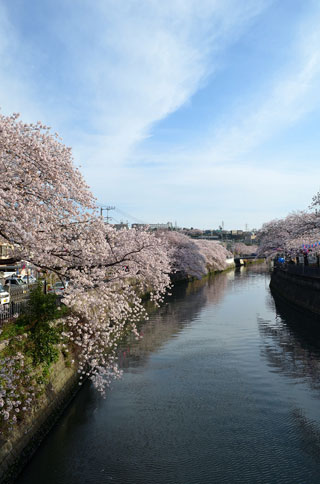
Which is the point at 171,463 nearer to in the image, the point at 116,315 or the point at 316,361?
the point at 116,315

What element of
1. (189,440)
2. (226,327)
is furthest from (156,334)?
(189,440)

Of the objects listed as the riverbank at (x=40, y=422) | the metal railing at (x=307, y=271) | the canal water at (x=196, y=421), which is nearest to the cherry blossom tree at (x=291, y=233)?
the metal railing at (x=307, y=271)

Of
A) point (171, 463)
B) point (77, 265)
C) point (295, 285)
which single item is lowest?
point (171, 463)

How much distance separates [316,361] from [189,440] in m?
12.5

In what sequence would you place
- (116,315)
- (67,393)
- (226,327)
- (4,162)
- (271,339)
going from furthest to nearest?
1. (226,327)
2. (271,339)
3. (67,393)
4. (116,315)
5. (4,162)

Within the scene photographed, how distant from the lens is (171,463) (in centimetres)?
1220

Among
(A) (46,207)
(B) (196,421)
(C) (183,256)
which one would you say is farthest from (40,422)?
(C) (183,256)

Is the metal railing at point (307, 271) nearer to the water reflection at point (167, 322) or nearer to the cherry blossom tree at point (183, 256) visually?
the water reflection at point (167, 322)

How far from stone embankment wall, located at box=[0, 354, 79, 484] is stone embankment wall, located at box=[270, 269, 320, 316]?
84.1ft

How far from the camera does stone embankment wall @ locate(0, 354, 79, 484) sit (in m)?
11.2

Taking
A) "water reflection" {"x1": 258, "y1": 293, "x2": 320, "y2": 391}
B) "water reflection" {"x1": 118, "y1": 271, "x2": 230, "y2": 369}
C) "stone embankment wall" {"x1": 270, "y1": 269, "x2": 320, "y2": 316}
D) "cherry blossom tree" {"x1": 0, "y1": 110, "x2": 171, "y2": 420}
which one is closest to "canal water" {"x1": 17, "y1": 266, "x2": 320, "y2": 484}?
→ "water reflection" {"x1": 258, "y1": 293, "x2": 320, "y2": 391}

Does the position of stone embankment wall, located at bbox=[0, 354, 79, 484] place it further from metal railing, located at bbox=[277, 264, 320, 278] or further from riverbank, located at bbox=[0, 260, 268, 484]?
metal railing, located at bbox=[277, 264, 320, 278]

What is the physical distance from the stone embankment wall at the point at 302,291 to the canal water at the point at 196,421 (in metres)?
10.0

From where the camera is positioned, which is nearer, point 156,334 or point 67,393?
point 67,393
